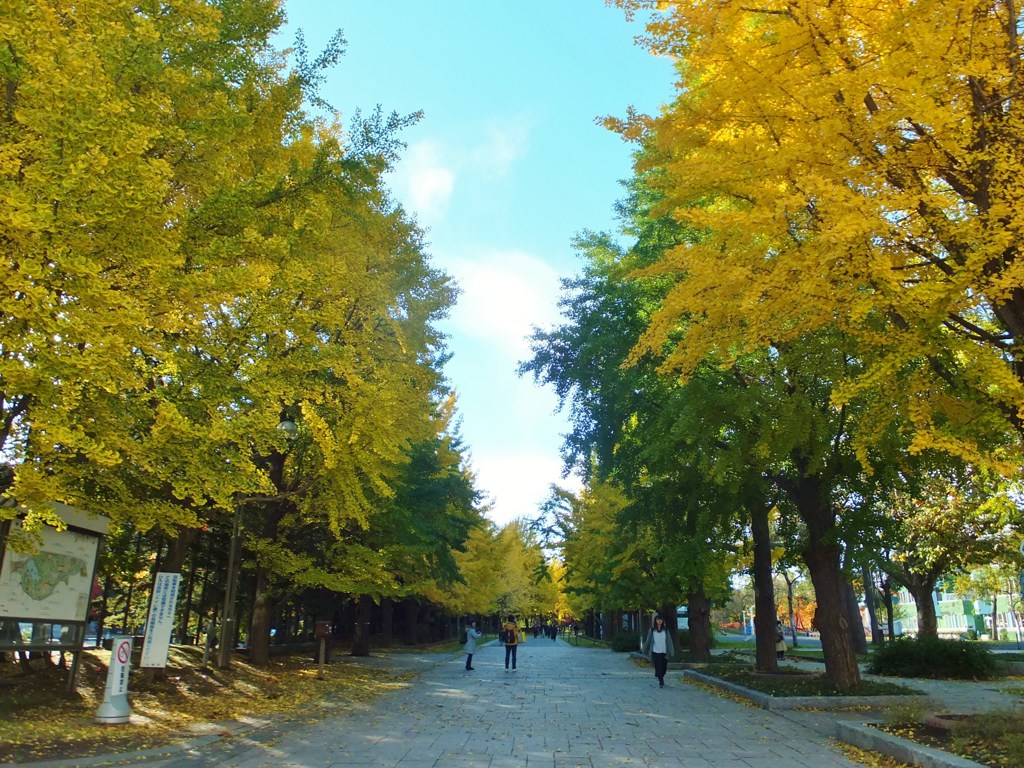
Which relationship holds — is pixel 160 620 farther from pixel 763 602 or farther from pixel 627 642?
pixel 627 642

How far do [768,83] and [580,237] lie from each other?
8348 millimetres

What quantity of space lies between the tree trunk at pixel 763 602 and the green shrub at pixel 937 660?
326 cm

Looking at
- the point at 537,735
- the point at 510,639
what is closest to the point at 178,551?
the point at 537,735

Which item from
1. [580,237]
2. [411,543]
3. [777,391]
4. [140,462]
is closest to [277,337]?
[140,462]

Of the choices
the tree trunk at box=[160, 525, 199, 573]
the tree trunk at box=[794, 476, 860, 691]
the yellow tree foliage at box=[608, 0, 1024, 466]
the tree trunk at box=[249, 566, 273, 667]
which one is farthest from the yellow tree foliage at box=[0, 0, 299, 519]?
the tree trunk at box=[794, 476, 860, 691]

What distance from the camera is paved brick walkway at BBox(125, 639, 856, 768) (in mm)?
7285

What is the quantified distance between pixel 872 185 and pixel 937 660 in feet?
48.1

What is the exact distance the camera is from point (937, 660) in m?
17.0

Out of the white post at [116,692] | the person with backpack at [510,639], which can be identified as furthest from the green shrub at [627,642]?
the white post at [116,692]

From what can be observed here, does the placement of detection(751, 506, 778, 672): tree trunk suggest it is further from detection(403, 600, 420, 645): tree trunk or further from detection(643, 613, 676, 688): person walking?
detection(403, 600, 420, 645): tree trunk

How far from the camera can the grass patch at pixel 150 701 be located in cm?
760

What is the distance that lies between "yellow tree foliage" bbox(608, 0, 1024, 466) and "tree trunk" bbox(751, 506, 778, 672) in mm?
9232

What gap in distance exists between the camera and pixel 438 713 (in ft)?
36.6

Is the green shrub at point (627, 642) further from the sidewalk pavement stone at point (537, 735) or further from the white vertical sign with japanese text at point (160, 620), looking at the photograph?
the white vertical sign with japanese text at point (160, 620)
